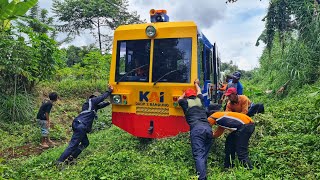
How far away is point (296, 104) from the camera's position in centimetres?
804

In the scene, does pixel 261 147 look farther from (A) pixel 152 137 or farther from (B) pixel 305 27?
(B) pixel 305 27

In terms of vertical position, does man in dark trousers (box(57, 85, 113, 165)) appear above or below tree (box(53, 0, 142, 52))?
below

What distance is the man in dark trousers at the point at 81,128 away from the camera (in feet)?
20.7

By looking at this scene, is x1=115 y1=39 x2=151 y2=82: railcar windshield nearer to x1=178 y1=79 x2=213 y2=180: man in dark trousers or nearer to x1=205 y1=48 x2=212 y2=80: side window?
Result: x1=178 y1=79 x2=213 y2=180: man in dark trousers

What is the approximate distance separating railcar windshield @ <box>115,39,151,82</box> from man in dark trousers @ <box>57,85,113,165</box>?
1.44 feet

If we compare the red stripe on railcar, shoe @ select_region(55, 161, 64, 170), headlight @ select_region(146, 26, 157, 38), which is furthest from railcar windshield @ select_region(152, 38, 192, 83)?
shoe @ select_region(55, 161, 64, 170)

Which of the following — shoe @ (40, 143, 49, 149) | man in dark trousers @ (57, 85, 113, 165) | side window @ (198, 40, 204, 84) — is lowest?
shoe @ (40, 143, 49, 149)

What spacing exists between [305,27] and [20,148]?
9.30 m

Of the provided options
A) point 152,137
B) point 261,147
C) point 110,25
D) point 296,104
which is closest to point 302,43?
point 296,104

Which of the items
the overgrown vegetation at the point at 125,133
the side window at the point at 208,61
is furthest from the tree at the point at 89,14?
the side window at the point at 208,61

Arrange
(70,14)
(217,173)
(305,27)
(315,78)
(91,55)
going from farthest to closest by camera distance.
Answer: (70,14) < (91,55) < (305,27) < (315,78) < (217,173)

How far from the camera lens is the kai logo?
21.3 ft

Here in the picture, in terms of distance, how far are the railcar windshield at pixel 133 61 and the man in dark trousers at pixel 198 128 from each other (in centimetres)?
111

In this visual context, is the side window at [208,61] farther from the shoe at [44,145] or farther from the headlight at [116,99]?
the shoe at [44,145]
